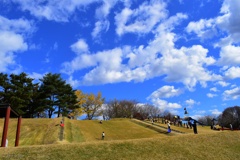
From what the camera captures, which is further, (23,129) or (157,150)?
(23,129)

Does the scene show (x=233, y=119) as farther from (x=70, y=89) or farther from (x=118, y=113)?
(x=70, y=89)

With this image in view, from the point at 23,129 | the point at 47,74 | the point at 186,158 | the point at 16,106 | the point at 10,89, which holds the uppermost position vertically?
the point at 47,74

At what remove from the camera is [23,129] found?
4106 cm

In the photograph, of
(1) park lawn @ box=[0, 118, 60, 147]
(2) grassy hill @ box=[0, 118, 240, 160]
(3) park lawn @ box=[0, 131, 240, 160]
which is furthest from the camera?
(1) park lawn @ box=[0, 118, 60, 147]

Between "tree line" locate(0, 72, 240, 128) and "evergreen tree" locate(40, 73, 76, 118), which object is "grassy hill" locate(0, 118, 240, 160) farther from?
"evergreen tree" locate(40, 73, 76, 118)

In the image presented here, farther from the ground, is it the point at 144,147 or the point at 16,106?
the point at 16,106

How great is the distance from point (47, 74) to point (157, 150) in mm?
56286

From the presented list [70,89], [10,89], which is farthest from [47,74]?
[10,89]

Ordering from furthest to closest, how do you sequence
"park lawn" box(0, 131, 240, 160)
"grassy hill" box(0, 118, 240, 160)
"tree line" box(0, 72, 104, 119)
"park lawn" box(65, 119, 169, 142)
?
"tree line" box(0, 72, 104, 119) → "park lawn" box(65, 119, 169, 142) → "grassy hill" box(0, 118, 240, 160) → "park lawn" box(0, 131, 240, 160)

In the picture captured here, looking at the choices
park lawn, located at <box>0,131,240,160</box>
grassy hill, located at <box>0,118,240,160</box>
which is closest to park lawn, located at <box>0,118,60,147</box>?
grassy hill, located at <box>0,118,240,160</box>

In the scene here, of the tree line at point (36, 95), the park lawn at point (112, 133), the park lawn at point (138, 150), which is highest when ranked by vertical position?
the tree line at point (36, 95)

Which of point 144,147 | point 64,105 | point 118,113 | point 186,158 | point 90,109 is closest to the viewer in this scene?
point 186,158

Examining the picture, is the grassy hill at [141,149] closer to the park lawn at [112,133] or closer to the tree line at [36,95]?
the park lawn at [112,133]

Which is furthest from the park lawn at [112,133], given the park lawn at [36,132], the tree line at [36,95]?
the tree line at [36,95]
